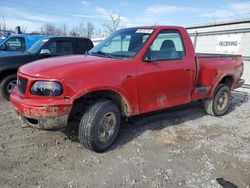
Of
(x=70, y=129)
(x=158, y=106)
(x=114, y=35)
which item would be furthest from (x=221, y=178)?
(x=114, y=35)

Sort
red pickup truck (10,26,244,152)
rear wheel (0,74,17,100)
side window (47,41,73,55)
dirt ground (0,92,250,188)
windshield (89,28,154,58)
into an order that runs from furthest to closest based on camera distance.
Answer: side window (47,41,73,55), rear wheel (0,74,17,100), windshield (89,28,154,58), red pickup truck (10,26,244,152), dirt ground (0,92,250,188)

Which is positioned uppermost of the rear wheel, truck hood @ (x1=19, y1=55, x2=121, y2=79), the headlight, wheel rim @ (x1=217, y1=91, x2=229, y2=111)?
truck hood @ (x1=19, y1=55, x2=121, y2=79)

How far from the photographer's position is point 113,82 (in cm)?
357

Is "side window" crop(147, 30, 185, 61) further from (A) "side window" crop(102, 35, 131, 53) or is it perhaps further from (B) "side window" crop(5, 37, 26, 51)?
(B) "side window" crop(5, 37, 26, 51)

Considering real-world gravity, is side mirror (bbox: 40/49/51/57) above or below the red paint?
above

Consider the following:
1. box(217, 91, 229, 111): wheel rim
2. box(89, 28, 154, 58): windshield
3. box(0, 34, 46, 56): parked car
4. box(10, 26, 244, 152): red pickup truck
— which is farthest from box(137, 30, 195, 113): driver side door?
box(0, 34, 46, 56): parked car

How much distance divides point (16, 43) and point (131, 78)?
7.70 meters

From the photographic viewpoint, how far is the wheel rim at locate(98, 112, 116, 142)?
12.2 ft

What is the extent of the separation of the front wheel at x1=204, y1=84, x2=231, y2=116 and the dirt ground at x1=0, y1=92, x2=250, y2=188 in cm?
65

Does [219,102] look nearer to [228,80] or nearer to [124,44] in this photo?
[228,80]

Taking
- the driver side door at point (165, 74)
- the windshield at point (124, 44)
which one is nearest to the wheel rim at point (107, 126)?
the driver side door at point (165, 74)

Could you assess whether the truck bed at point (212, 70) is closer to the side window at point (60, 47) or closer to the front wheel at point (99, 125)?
the front wheel at point (99, 125)

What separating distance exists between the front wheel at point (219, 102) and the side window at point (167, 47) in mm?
1741

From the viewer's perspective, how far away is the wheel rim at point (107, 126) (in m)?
3.71
